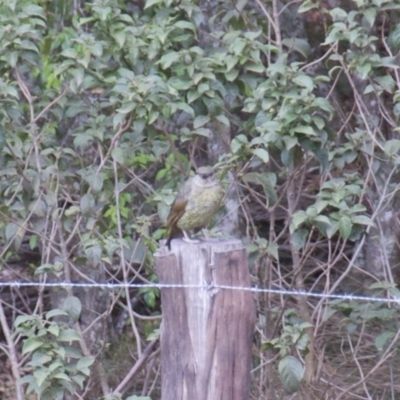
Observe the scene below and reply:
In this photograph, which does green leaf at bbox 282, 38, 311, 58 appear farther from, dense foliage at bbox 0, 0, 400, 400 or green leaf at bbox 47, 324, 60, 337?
green leaf at bbox 47, 324, 60, 337

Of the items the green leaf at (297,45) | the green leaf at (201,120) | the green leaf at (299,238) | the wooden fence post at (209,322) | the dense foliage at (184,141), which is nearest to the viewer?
the wooden fence post at (209,322)

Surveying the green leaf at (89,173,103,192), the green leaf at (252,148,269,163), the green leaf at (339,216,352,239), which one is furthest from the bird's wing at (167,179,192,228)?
the green leaf at (339,216,352,239)

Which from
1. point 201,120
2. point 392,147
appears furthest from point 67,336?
point 392,147

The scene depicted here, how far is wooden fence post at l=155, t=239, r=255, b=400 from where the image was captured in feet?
10.8

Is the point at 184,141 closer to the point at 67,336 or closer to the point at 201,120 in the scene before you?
the point at 201,120

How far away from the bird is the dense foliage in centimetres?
33

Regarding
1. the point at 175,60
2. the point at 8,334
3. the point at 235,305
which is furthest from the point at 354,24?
the point at 8,334

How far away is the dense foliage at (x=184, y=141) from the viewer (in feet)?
15.0

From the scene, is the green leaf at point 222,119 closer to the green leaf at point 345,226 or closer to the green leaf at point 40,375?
the green leaf at point 345,226

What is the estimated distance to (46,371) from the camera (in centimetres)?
418

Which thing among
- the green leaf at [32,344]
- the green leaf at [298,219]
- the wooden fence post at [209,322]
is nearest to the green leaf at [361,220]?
the green leaf at [298,219]

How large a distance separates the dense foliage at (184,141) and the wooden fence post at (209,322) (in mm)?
982

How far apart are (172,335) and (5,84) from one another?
6.02ft

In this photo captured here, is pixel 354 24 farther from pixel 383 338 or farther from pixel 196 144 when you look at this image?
pixel 383 338
